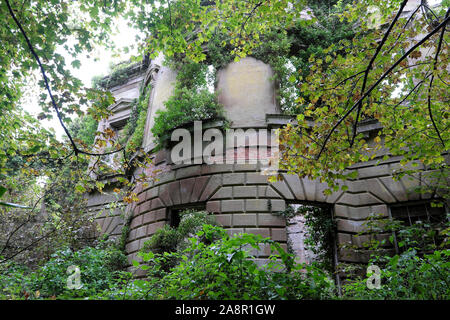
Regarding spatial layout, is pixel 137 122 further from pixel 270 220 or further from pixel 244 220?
pixel 270 220

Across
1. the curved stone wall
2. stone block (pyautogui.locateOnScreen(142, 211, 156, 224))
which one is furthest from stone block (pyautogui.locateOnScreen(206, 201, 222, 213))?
stone block (pyautogui.locateOnScreen(142, 211, 156, 224))

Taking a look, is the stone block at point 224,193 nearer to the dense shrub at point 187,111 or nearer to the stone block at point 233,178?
the stone block at point 233,178

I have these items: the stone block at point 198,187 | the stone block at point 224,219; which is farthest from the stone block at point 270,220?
the stone block at point 198,187

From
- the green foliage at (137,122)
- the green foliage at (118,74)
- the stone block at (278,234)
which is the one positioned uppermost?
the green foliage at (118,74)

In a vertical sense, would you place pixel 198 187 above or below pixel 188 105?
below

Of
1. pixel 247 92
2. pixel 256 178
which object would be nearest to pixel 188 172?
pixel 256 178

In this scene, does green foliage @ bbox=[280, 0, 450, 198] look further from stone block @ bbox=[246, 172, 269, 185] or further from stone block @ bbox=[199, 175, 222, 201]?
stone block @ bbox=[199, 175, 222, 201]

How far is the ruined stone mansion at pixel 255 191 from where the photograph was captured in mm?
8289

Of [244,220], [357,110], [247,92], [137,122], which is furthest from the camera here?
[137,122]

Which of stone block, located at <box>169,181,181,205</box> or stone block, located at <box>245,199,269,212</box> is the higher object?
Answer: stone block, located at <box>169,181,181,205</box>

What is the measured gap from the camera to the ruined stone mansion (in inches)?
326

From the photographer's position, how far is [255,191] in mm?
8570

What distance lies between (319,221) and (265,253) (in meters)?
2.12
